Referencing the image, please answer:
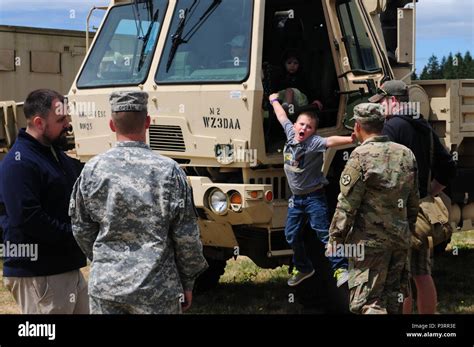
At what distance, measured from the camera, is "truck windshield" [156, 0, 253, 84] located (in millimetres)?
6570

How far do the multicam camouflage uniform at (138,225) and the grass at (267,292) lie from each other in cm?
316

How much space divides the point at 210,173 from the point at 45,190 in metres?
2.42

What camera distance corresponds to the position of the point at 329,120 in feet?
23.4

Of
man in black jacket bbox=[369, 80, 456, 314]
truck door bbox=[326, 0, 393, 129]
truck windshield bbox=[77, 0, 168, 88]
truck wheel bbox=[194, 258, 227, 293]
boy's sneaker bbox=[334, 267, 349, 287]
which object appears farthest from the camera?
truck wheel bbox=[194, 258, 227, 293]

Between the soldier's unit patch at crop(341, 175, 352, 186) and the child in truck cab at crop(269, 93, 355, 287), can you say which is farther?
the child in truck cab at crop(269, 93, 355, 287)

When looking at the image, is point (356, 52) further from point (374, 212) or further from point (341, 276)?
point (374, 212)

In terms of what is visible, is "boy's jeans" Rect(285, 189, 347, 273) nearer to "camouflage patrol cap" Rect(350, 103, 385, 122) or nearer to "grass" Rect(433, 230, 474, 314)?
"camouflage patrol cap" Rect(350, 103, 385, 122)

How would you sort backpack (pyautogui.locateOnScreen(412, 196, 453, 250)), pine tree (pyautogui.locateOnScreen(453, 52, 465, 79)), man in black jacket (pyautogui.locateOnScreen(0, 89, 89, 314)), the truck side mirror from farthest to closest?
1. pine tree (pyautogui.locateOnScreen(453, 52, 465, 79))
2. the truck side mirror
3. backpack (pyautogui.locateOnScreen(412, 196, 453, 250))
4. man in black jacket (pyautogui.locateOnScreen(0, 89, 89, 314))

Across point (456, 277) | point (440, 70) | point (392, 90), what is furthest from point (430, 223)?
point (440, 70)

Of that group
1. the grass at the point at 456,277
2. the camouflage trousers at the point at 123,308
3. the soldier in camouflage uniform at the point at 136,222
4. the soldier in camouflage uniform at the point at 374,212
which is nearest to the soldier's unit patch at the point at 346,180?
the soldier in camouflage uniform at the point at 374,212

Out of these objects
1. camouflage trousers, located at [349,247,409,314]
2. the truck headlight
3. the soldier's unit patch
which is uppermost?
the soldier's unit patch

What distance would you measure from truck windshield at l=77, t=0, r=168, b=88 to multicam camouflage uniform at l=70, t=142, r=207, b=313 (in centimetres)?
330

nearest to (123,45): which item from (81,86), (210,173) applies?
(81,86)

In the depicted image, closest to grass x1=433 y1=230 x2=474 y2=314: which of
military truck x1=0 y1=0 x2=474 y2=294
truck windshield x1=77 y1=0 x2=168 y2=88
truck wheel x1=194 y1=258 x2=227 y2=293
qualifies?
military truck x1=0 y1=0 x2=474 y2=294
